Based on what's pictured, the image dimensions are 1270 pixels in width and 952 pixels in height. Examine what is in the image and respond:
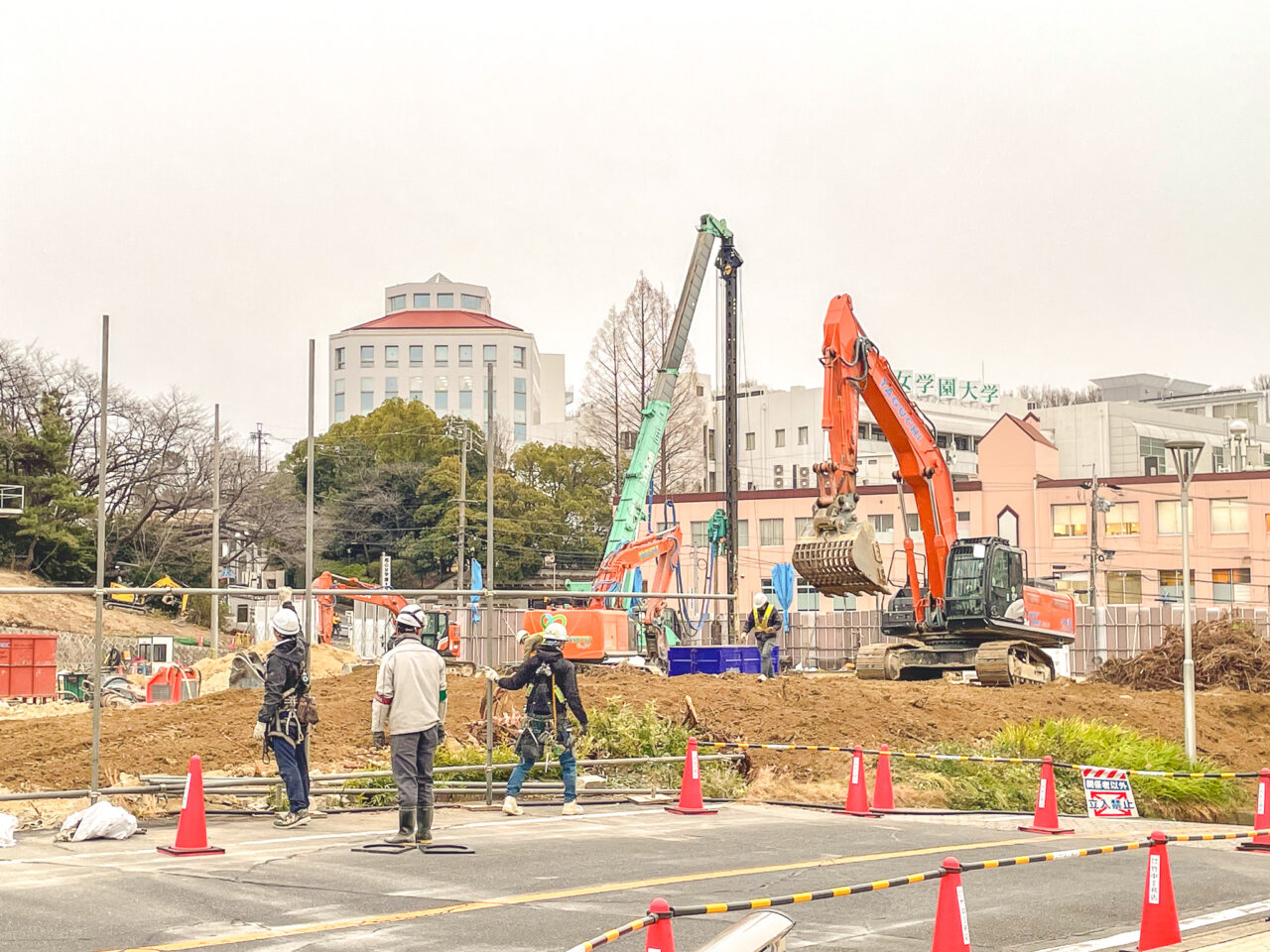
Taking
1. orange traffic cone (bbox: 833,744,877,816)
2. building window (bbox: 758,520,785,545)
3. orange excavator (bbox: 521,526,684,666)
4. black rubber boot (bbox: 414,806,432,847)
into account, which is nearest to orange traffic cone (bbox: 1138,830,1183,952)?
black rubber boot (bbox: 414,806,432,847)

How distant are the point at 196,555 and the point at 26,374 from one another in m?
10.8

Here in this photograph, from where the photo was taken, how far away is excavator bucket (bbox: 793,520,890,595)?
26750mm

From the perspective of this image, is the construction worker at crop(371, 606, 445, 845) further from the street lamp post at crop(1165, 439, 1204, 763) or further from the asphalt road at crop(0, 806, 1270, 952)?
the street lamp post at crop(1165, 439, 1204, 763)

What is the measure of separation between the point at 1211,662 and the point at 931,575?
20.8 feet

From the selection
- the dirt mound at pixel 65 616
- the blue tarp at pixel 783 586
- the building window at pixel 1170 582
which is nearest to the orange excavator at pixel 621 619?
the blue tarp at pixel 783 586

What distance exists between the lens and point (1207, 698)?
28.8 metres

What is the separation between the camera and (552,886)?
11.3 m

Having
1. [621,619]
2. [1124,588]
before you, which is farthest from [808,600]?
[621,619]

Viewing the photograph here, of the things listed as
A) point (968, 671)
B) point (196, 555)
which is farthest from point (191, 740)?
point (196, 555)

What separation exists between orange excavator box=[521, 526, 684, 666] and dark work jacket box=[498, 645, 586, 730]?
1696cm

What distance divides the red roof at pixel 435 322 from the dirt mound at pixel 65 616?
205ft

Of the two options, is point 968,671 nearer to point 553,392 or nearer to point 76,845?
point 76,845

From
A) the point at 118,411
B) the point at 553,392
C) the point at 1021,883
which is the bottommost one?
the point at 1021,883

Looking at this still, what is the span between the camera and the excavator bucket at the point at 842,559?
2675 cm
